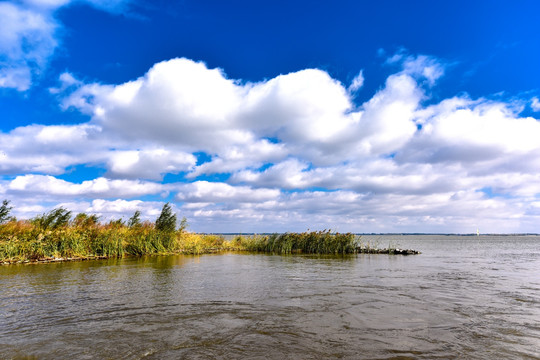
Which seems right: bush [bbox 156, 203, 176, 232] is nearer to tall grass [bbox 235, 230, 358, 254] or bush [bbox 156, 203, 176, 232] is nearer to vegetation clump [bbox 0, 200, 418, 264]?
vegetation clump [bbox 0, 200, 418, 264]

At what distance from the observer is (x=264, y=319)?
11.3m

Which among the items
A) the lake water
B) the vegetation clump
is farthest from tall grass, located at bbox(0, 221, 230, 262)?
the lake water

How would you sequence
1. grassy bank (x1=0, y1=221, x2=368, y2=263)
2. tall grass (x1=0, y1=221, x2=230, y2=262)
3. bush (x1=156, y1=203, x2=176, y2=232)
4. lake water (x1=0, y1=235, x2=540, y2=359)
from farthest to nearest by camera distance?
bush (x1=156, y1=203, x2=176, y2=232), grassy bank (x1=0, y1=221, x2=368, y2=263), tall grass (x1=0, y1=221, x2=230, y2=262), lake water (x1=0, y1=235, x2=540, y2=359)

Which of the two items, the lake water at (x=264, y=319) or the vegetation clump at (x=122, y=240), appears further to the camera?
the vegetation clump at (x=122, y=240)

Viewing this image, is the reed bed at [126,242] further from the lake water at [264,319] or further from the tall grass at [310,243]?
the lake water at [264,319]

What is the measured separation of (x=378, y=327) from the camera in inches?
407

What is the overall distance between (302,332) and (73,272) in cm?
1955

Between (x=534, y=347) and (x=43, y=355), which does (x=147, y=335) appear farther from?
(x=534, y=347)

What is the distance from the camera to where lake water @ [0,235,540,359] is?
329 inches

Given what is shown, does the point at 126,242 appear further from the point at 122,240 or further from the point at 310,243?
the point at 310,243

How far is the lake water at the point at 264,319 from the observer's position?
8.35 m

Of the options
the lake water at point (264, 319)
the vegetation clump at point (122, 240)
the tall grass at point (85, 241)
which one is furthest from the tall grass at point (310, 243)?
the lake water at point (264, 319)

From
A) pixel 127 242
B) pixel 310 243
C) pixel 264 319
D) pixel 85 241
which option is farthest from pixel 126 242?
pixel 264 319

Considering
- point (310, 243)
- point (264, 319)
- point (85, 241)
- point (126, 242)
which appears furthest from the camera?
point (310, 243)
